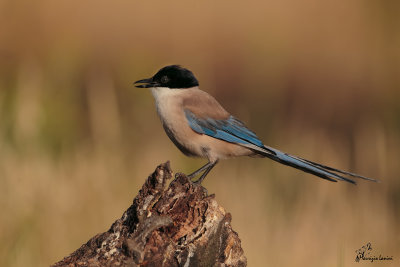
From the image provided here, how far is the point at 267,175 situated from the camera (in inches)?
323

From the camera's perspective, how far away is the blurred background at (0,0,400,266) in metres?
6.68

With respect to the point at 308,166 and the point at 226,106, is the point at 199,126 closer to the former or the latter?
the point at 308,166

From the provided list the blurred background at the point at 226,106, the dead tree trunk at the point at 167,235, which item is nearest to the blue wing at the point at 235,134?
the blurred background at the point at 226,106

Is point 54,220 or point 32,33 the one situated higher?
point 32,33

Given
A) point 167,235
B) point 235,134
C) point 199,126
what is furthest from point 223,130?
point 167,235

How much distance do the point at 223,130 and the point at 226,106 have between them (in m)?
4.14

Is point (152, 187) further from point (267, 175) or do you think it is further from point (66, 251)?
point (267, 175)

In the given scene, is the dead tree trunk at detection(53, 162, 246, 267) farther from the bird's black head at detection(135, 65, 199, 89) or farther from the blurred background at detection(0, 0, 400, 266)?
the bird's black head at detection(135, 65, 199, 89)

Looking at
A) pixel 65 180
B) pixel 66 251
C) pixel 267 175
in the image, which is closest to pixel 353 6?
pixel 267 175

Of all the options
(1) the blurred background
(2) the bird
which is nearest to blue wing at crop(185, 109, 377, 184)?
(2) the bird

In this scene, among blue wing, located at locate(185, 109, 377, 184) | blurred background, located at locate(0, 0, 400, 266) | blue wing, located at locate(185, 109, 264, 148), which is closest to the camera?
blue wing, located at locate(185, 109, 377, 184)

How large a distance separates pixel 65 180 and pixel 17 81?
4.80ft

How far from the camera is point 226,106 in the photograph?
410 inches

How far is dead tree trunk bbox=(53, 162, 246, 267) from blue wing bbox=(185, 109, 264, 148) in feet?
5.36
